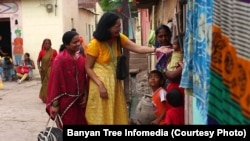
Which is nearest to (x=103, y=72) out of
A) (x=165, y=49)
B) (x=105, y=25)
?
(x=105, y=25)

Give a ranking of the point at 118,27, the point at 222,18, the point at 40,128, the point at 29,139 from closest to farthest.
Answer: the point at 222,18 → the point at 118,27 → the point at 29,139 → the point at 40,128

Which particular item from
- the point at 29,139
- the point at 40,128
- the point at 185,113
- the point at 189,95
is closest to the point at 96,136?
the point at 189,95

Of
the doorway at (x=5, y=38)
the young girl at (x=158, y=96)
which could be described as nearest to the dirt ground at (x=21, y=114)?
the young girl at (x=158, y=96)

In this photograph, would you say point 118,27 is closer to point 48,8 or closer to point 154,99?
point 154,99

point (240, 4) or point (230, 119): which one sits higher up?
point (240, 4)

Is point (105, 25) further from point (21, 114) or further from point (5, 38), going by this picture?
point (5, 38)

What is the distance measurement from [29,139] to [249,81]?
4647 millimetres

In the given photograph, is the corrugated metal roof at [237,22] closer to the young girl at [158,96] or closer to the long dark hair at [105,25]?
the long dark hair at [105,25]

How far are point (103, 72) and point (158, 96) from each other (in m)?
0.93

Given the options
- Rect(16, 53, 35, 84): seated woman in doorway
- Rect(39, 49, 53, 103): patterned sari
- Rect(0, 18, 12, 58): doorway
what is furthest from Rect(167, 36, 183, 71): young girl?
Rect(0, 18, 12, 58): doorway

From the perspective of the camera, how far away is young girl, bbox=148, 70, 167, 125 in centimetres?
467

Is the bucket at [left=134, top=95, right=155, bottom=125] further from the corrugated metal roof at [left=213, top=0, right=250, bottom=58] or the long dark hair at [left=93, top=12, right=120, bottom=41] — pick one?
the corrugated metal roof at [left=213, top=0, right=250, bottom=58]

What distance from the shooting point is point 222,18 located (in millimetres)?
2387

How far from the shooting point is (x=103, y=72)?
4125 millimetres
